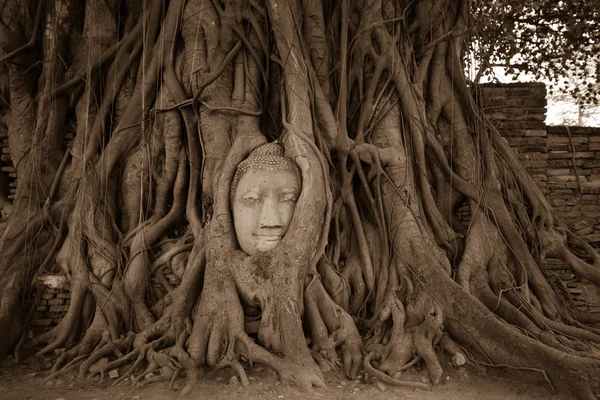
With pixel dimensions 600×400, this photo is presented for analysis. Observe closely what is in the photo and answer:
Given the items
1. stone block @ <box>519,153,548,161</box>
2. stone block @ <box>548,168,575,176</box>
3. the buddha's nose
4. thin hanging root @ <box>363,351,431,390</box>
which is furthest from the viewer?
stone block @ <box>548,168,575,176</box>

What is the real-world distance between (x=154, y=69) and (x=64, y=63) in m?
0.84

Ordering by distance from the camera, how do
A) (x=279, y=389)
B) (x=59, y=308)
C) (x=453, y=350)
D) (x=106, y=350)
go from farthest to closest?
(x=59, y=308)
(x=106, y=350)
(x=453, y=350)
(x=279, y=389)

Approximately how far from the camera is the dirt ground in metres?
2.98

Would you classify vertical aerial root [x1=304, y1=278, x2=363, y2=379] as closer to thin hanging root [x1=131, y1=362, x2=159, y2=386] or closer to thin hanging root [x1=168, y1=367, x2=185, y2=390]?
thin hanging root [x1=168, y1=367, x2=185, y2=390]

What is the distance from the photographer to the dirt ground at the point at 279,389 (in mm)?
2977

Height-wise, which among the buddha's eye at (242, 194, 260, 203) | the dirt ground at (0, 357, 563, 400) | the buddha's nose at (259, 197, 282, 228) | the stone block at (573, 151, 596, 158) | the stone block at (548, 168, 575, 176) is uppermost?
the stone block at (573, 151, 596, 158)

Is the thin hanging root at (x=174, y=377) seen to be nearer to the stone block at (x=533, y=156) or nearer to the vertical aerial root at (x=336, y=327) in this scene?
the vertical aerial root at (x=336, y=327)

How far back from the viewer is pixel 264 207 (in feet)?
11.8

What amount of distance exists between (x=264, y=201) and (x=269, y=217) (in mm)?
127

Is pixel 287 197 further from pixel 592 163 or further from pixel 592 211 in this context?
pixel 592 163

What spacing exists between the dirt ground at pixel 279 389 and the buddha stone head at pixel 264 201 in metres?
0.81

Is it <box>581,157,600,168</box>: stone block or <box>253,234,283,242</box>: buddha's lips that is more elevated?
<box>581,157,600,168</box>: stone block

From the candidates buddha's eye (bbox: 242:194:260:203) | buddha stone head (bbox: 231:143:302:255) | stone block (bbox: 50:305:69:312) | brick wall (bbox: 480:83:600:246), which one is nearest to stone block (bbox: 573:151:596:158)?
brick wall (bbox: 480:83:600:246)

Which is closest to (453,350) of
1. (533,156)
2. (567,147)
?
(533,156)
